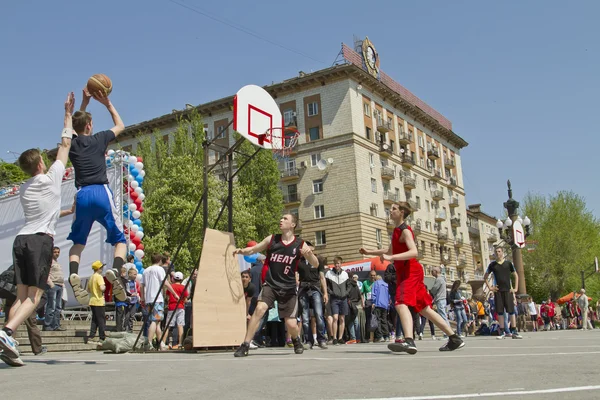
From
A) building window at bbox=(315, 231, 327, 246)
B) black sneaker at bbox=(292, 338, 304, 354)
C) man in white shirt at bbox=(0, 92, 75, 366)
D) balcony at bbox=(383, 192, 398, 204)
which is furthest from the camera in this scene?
balcony at bbox=(383, 192, 398, 204)

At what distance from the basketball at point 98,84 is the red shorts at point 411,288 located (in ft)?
15.3

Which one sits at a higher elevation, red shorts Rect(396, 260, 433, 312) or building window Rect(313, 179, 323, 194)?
building window Rect(313, 179, 323, 194)

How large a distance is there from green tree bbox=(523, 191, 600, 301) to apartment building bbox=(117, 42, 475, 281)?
10567mm

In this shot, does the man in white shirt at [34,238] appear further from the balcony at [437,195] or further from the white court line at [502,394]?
the balcony at [437,195]

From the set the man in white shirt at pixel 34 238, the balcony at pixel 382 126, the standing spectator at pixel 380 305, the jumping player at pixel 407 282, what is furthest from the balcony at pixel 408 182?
the man in white shirt at pixel 34 238

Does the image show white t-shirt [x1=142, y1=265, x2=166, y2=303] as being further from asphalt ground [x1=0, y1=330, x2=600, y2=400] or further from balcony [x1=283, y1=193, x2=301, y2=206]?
balcony [x1=283, y1=193, x2=301, y2=206]

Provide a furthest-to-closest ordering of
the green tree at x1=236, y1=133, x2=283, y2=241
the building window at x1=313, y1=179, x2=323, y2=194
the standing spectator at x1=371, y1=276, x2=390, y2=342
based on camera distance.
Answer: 1. the building window at x1=313, y1=179, x2=323, y2=194
2. the green tree at x1=236, y1=133, x2=283, y2=241
3. the standing spectator at x1=371, y1=276, x2=390, y2=342

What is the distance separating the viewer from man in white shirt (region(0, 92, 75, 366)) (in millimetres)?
6316

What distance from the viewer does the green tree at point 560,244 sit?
178ft

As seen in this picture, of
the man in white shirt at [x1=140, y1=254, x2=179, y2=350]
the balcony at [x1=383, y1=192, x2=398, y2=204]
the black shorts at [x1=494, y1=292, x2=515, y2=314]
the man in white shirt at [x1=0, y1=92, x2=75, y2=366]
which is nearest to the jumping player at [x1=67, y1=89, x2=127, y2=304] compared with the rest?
the man in white shirt at [x1=0, y1=92, x2=75, y2=366]

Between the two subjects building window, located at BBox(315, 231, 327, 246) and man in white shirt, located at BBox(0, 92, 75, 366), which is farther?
building window, located at BBox(315, 231, 327, 246)

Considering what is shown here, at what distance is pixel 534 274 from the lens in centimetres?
5572

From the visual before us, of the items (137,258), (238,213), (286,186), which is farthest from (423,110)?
(137,258)

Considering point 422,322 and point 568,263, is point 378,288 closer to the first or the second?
point 422,322
